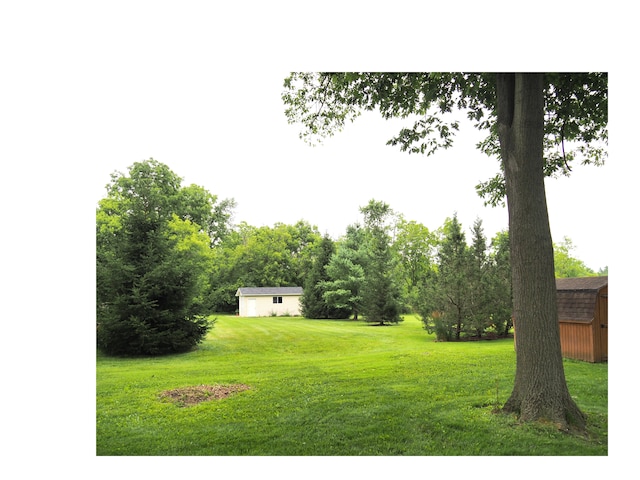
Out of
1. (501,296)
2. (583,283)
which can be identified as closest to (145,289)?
(583,283)

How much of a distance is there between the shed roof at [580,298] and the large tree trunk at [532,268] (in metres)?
3.02

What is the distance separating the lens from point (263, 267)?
14.7m

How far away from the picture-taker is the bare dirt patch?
14.1ft

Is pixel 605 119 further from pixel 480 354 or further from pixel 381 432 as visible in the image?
pixel 381 432

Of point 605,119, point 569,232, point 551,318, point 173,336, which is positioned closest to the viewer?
point 551,318

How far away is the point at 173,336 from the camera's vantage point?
23.8 feet

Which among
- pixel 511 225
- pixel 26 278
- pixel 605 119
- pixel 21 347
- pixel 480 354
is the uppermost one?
pixel 605 119

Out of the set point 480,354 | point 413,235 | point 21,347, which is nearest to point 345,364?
point 480,354

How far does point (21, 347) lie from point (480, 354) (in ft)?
20.2

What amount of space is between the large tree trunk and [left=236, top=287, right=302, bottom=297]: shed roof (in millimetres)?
12035

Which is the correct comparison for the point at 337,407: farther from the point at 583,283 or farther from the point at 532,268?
the point at 583,283

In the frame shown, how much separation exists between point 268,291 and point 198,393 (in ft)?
35.4

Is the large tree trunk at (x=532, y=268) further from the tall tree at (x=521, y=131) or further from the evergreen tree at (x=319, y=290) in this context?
the evergreen tree at (x=319, y=290)

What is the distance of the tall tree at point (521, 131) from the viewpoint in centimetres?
330
